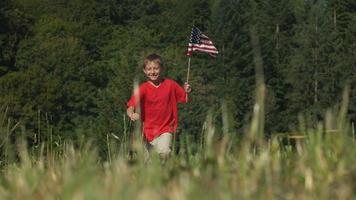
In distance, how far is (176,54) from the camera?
72.8 metres

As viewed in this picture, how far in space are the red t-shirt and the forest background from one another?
172 feet

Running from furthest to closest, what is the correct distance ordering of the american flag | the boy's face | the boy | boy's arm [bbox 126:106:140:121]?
the american flag, the boy's face, the boy, boy's arm [bbox 126:106:140:121]

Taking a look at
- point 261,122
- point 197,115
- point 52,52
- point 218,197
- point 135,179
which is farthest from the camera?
point 52,52

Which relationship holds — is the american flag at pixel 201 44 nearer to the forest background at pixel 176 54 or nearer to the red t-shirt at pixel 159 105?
the red t-shirt at pixel 159 105

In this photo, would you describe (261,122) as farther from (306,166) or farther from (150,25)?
(150,25)

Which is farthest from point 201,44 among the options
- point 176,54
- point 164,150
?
point 176,54

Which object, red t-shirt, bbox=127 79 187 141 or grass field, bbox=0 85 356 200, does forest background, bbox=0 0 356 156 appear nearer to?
red t-shirt, bbox=127 79 187 141

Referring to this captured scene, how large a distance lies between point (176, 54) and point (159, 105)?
64.1m

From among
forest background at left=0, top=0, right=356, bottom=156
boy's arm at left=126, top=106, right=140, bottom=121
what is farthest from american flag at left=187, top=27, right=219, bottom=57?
forest background at left=0, top=0, right=356, bottom=156

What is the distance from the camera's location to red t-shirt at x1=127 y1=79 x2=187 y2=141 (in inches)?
341

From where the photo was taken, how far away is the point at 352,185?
2.44 metres

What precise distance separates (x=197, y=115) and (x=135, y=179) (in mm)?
65346

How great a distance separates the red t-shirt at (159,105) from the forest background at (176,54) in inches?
2065

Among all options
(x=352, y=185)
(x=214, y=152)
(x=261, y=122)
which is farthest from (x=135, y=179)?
(x=352, y=185)
